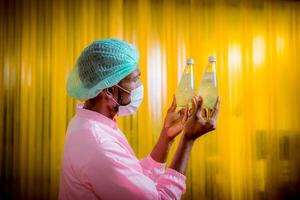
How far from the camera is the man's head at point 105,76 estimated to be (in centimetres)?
102

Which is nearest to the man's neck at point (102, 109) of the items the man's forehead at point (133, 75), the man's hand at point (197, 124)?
the man's forehead at point (133, 75)

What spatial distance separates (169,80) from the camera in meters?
2.61

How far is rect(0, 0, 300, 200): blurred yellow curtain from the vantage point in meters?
2.46

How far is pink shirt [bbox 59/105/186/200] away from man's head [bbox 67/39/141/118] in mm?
64

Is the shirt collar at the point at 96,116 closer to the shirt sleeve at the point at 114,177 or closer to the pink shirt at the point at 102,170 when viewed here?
the pink shirt at the point at 102,170

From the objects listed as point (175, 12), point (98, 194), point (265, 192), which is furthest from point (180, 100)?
point (265, 192)

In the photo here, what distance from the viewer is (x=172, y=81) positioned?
2.61 meters

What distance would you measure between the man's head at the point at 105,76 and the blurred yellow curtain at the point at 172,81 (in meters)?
1.49

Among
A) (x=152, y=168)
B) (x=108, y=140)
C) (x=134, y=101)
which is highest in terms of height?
(x=134, y=101)

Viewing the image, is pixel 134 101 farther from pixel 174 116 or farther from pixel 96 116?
pixel 96 116

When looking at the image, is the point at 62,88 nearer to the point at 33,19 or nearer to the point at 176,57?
the point at 33,19

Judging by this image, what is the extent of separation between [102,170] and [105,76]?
0.30 m

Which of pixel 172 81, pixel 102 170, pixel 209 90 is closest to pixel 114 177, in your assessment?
pixel 102 170

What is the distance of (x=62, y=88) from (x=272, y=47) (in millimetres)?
1722
